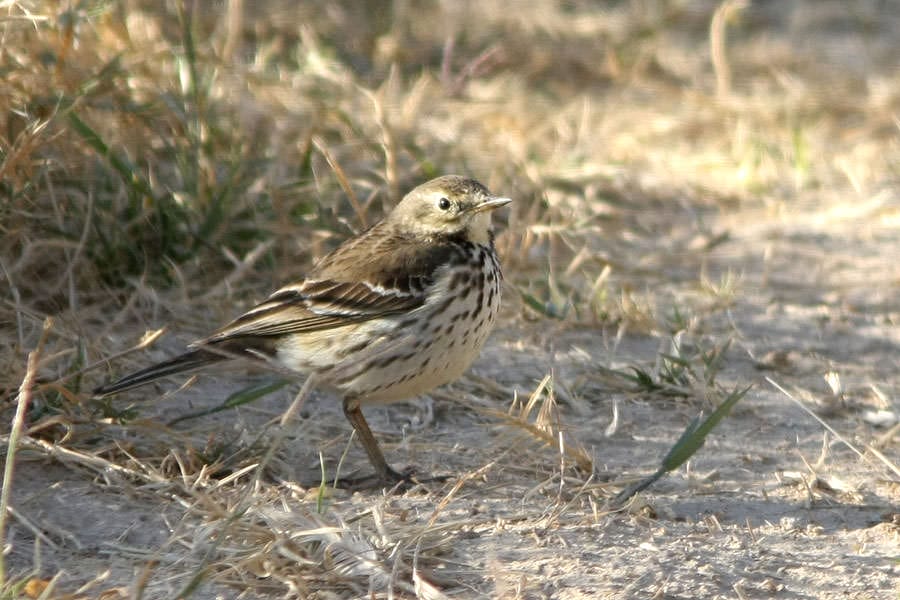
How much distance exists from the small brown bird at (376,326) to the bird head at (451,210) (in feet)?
0.12

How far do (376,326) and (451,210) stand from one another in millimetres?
592

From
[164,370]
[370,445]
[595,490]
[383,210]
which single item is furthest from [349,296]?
[383,210]

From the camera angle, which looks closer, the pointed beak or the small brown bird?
the small brown bird

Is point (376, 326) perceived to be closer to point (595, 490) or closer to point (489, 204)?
point (489, 204)

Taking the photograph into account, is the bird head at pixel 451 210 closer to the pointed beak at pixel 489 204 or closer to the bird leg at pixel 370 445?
the pointed beak at pixel 489 204

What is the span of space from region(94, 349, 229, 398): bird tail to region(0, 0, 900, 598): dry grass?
77 millimetres

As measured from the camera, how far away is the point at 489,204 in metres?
4.90

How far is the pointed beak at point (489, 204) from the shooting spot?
4875 millimetres

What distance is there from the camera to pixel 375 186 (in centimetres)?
639

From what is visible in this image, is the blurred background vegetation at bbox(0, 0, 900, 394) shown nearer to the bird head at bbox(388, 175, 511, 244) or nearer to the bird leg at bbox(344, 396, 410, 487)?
the bird head at bbox(388, 175, 511, 244)

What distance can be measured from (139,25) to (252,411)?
2979 mm

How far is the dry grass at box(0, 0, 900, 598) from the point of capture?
399cm

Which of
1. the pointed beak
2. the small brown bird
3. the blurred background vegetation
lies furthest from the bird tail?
the pointed beak

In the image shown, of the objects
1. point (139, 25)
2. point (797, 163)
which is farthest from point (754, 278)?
point (139, 25)
